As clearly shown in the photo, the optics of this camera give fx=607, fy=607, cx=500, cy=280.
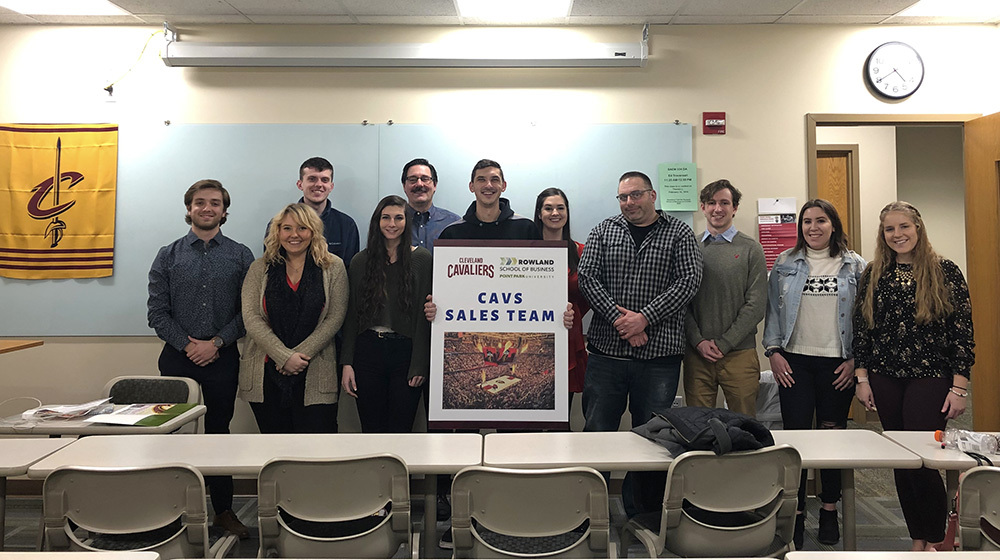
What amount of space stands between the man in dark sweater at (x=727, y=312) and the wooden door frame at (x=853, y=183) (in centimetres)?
288

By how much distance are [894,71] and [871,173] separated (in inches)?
81.2

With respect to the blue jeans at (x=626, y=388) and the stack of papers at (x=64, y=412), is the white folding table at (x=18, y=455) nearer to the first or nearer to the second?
the stack of papers at (x=64, y=412)

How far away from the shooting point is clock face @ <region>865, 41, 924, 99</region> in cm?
384

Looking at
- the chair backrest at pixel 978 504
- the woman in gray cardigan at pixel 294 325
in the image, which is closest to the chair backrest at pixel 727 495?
the chair backrest at pixel 978 504

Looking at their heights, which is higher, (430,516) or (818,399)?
(818,399)

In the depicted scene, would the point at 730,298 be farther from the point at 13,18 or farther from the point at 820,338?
the point at 13,18

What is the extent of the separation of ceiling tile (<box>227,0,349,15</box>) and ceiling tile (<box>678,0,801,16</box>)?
2.09 meters

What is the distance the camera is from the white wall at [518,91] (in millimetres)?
3848

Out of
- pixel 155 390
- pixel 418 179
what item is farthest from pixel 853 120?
pixel 155 390

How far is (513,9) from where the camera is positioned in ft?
12.0

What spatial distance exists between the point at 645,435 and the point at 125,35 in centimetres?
398

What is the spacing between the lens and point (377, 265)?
10.2ft

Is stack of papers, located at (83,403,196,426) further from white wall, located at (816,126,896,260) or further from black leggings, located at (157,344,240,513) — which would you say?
white wall, located at (816,126,896,260)

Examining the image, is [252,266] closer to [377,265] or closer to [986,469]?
[377,265]
